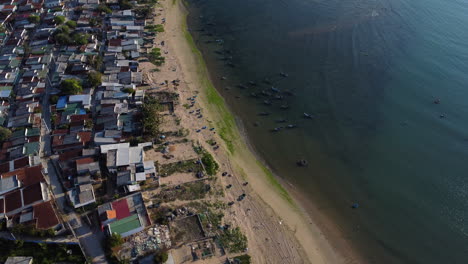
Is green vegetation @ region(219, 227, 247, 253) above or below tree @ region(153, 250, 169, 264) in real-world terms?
below

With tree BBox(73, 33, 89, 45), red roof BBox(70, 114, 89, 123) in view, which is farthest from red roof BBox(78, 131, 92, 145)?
tree BBox(73, 33, 89, 45)

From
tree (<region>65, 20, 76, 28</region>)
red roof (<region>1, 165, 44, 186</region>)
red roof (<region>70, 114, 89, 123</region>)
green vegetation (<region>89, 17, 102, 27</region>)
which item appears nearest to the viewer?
red roof (<region>1, 165, 44, 186</region>)

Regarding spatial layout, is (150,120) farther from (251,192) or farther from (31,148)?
(251,192)

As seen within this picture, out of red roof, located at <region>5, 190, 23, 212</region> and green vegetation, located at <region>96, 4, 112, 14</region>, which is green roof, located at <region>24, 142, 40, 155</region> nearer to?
red roof, located at <region>5, 190, 23, 212</region>

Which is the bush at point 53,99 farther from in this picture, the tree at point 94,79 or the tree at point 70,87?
the tree at point 94,79

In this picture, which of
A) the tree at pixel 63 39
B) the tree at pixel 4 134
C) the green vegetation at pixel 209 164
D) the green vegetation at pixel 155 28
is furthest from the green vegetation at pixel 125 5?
the green vegetation at pixel 209 164
